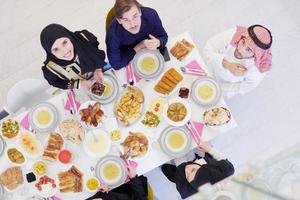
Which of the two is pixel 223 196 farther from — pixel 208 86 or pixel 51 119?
pixel 51 119

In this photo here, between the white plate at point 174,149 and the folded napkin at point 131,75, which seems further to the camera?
the folded napkin at point 131,75

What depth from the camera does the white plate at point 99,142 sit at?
2.48 m

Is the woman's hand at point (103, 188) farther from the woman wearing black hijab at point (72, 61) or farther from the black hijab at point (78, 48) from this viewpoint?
the black hijab at point (78, 48)

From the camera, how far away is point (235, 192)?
1.48 m

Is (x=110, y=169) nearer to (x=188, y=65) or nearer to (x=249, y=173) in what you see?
(x=188, y=65)

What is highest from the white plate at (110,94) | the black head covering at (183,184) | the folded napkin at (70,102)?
the folded napkin at (70,102)

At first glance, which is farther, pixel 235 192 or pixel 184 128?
pixel 184 128

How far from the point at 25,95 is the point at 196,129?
1.26 metres

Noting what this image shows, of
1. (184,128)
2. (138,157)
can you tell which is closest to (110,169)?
(138,157)

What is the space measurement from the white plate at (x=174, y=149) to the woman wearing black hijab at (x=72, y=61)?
23.3 inches

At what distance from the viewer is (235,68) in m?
2.58

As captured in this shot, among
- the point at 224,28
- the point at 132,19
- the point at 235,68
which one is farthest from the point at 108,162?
the point at 224,28

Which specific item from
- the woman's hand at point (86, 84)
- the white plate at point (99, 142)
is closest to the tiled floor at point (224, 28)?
the woman's hand at point (86, 84)

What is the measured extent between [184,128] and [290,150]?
0.95 m
